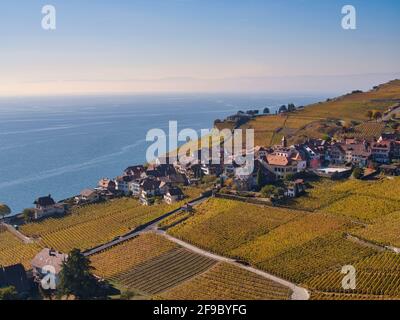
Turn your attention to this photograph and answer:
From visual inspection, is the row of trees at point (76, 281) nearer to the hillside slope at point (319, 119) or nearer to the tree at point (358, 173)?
the tree at point (358, 173)

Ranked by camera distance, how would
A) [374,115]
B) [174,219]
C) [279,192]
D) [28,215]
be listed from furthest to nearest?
[374,115], [28,215], [279,192], [174,219]

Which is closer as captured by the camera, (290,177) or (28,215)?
(28,215)

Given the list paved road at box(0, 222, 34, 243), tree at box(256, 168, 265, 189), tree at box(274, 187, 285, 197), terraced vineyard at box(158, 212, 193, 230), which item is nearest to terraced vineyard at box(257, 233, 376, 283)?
tree at box(274, 187, 285, 197)

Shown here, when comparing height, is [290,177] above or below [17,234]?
above

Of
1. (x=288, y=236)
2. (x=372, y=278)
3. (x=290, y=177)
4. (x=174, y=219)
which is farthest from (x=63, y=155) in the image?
(x=372, y=278)

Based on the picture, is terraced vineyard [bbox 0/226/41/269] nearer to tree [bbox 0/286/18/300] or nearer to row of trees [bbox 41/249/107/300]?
tree [bbox 0/286/18/300]

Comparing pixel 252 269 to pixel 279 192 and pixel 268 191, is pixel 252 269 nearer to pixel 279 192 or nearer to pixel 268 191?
pixel 279 192

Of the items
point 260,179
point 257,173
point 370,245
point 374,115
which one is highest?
point 374,115

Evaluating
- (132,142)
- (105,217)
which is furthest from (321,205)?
(132,142)
